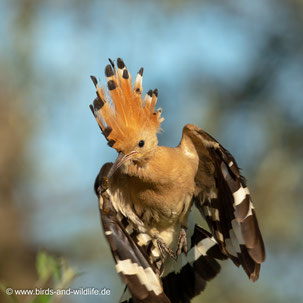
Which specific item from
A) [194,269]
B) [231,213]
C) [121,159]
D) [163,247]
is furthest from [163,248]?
[121,159]

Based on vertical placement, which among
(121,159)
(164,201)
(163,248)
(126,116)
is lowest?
(163,248)

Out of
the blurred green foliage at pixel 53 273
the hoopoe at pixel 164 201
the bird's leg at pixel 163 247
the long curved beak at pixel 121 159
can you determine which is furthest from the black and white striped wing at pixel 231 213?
the blurred green foliage at pixel 53 273

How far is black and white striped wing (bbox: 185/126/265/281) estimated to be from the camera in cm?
242

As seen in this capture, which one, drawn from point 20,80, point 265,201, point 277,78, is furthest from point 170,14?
point 265,201

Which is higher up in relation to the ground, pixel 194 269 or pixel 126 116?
pixel 126 116

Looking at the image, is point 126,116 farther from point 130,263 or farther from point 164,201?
point 130,263

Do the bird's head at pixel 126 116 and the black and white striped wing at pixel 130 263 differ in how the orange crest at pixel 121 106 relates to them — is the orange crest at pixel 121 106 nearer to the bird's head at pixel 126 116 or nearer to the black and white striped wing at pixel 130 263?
the bird's head at pixel 126 116

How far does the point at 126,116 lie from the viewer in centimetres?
265

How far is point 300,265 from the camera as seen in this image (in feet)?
17.1

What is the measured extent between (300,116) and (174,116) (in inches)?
60.3

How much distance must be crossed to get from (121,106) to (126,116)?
0.08m

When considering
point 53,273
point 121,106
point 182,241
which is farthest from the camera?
point 182,241

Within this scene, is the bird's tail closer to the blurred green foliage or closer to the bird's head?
the bird's head

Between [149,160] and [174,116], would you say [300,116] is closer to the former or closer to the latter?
[174,116]
